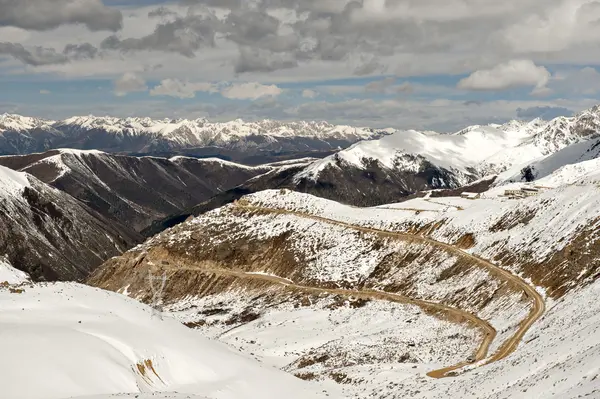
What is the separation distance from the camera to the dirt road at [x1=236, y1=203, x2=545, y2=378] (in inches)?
2574

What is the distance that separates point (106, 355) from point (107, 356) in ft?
0.41

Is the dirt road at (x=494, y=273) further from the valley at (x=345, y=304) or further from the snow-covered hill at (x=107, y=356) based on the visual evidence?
the snow-covered hill at (x=107, y=356)

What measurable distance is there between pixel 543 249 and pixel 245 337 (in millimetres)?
50958

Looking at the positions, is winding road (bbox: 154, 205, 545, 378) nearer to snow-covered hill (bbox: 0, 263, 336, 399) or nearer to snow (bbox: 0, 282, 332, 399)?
snow-covered hill (bbox: 0, 263, 336, 399)

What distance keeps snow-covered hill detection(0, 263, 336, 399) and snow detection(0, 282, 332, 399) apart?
0.06 m

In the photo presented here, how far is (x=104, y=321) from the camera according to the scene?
51562mm

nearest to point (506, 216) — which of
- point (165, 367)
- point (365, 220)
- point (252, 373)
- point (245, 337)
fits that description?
point (365, 220)

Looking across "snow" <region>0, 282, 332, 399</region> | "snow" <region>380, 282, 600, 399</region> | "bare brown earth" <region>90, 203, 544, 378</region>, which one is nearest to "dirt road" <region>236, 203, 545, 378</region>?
"bare brown earth" <region>90, 203, 544, 378</region>

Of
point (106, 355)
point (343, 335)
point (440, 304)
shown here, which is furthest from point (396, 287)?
point (106, 355)

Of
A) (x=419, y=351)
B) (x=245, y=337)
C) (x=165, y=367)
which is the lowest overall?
(x=245, y=337)

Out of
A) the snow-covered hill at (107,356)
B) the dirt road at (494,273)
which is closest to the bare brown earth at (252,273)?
the dirt road at (494,273)

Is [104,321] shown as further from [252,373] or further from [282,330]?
[282,330]

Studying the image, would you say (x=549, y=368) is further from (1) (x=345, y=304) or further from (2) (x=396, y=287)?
(2) (x=396, y=287)

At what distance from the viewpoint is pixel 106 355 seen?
140 ft
